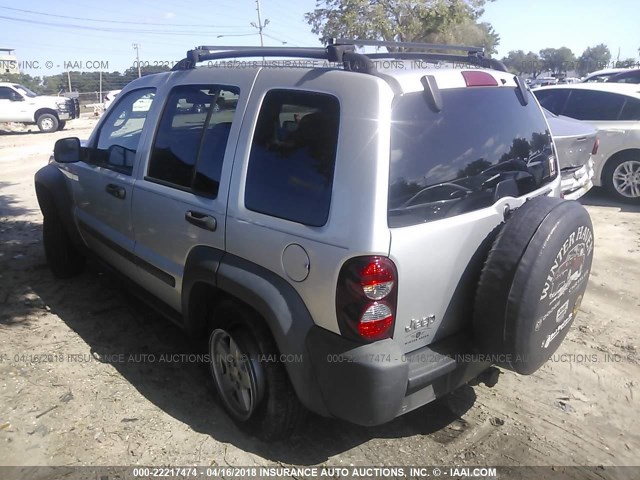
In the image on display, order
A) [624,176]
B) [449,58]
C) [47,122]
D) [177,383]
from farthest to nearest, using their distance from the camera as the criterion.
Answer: [47,122] → [624,176] → [177,383] → [449,58]

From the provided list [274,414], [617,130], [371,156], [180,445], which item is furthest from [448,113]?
[617,130]

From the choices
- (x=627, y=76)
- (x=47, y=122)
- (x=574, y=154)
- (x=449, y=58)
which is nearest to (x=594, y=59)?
(x=627, y=76)

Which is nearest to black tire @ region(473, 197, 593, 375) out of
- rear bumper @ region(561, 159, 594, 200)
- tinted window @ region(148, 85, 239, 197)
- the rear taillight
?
the rear taillight

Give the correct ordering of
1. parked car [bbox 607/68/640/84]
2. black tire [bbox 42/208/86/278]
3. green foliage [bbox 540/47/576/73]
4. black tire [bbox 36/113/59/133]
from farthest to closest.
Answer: green foliage [bbox 540/47/576/73] → black tire [bbox 36/113/59/133] → parked car [bbox 607/68/640/84] → black tire [bbox 42/208/86/278]

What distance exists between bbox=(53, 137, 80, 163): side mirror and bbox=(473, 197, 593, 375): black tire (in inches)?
128

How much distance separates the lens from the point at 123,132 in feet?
12.6

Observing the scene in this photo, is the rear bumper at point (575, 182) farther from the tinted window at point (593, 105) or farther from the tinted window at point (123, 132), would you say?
the tinted window at point (123, 132)

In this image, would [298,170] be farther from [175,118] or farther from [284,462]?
[284,462]

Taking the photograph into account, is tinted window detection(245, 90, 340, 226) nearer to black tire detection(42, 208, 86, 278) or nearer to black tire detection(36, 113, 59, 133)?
black tire detection(42, 208, 86, 278)

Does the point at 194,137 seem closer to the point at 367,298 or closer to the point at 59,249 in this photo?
the point at 367,298

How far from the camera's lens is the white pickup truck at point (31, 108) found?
19469 millimetres

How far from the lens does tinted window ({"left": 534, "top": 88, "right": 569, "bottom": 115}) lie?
8.19 metres

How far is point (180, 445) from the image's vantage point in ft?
9.09

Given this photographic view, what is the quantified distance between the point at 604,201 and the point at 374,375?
707 cm
